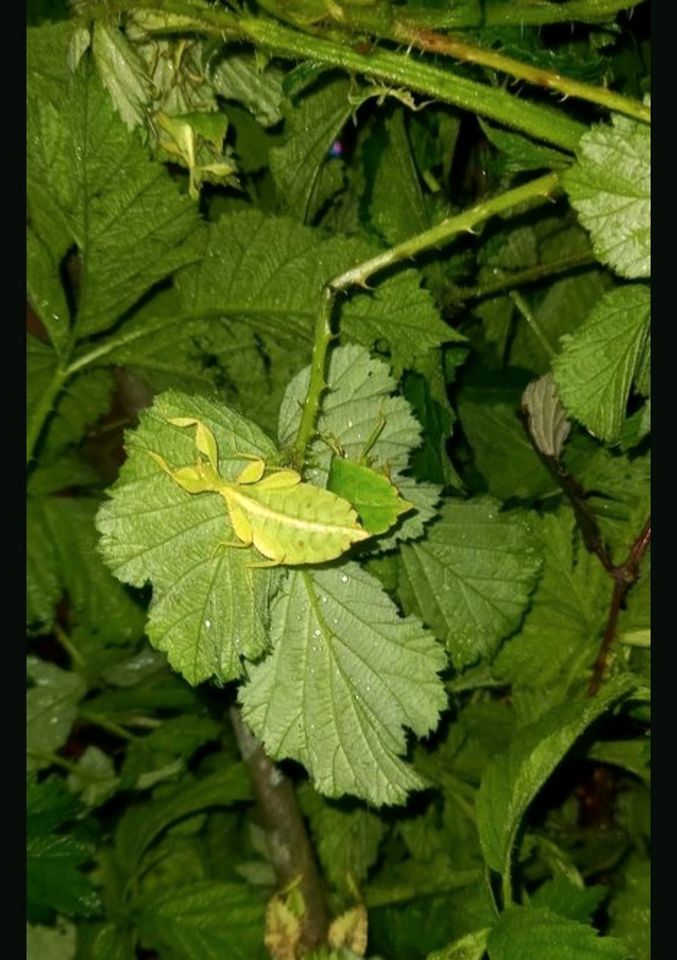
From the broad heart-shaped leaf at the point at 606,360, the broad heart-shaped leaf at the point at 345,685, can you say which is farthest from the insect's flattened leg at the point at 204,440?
the broad heart-shaped leaf at the point at 606,360

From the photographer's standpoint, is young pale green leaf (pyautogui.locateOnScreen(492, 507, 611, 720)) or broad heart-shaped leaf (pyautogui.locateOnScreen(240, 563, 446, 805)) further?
young pale green leaf (pyautogui.locateOnScreen(492, 507, 611, 720))

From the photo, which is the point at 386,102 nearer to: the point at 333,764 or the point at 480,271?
the point at 480,271

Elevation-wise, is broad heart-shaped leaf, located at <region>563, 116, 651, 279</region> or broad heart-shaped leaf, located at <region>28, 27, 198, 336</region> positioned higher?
broad heart-shaped leaf, located at <region>28, 27, 198, 336</region>

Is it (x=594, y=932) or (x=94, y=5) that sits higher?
(x=94, y=5)

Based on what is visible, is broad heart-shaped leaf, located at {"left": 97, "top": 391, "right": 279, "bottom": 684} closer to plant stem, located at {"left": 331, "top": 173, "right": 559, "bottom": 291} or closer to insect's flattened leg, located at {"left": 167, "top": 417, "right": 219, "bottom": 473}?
insect's flattened leg, located at {"left": 167, "top": 417, "right": 219, "bottom": 473}

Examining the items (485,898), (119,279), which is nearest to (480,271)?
(119,279)

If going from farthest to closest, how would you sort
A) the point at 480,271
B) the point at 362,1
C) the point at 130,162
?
the point at 480,271 < the point at 130,162 < the point at 362,1

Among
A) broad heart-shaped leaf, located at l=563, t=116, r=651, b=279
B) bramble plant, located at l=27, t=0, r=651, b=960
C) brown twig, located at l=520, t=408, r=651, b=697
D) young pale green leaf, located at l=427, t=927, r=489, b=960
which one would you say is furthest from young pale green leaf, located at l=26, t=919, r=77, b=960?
broad heart-shaped leaf, located at l=563, t=116, r=651, b=279
